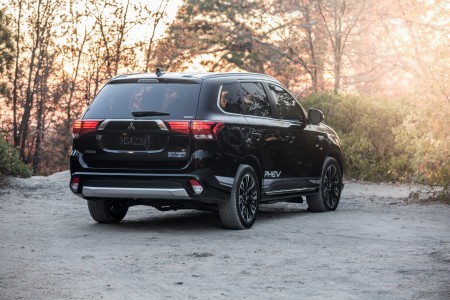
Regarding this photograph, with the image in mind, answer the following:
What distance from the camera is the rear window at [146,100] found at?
10.7 meters

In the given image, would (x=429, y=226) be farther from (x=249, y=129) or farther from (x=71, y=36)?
(x=71, y=36)

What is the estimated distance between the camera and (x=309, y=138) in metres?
13.2

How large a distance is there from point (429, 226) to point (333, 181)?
7.35 feet

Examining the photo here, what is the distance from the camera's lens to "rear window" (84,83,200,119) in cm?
1066

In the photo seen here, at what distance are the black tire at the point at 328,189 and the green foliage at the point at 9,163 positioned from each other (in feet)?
24.7

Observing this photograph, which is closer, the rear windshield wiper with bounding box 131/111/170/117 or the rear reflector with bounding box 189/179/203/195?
the rear reflector with bounding box 189/179/203/195

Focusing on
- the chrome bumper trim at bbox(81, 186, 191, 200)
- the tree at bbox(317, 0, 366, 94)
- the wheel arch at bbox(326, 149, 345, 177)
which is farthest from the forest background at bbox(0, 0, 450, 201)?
the chrome bumper trim at bbox(81, 186, 191, 200)

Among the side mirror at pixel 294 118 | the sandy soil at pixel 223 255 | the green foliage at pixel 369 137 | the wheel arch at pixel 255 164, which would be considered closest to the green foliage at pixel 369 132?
the green foliage at pixel 369 137

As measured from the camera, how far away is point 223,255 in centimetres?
914

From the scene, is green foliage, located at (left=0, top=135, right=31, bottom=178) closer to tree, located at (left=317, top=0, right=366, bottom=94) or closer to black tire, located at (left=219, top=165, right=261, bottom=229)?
black tire, located at (left=219, top=165, right=261, bottom=229)

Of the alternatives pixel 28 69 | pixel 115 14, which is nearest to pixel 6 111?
pixel 28 69

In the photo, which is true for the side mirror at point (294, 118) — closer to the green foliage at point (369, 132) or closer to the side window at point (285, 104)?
the side window at point (285, 104)

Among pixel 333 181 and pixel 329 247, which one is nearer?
pixel 329 247

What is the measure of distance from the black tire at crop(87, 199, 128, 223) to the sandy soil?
15cm
